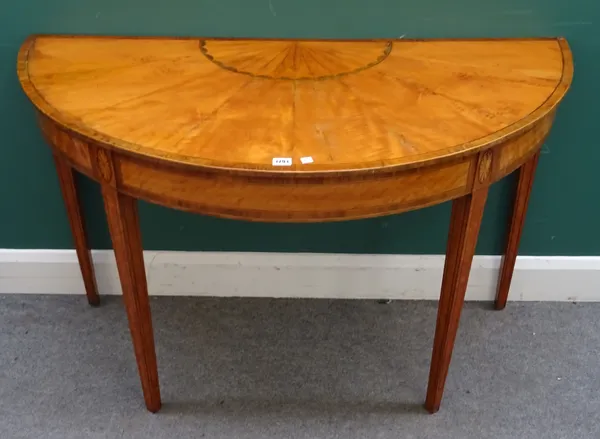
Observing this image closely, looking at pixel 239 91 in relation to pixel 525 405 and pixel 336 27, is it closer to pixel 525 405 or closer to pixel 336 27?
pixel 336 27

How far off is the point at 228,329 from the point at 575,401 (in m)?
0.81

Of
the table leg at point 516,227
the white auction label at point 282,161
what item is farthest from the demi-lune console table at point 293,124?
the table leg at point 516,227

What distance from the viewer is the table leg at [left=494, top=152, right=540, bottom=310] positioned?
1.59 meters

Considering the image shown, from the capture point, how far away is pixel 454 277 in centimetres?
132

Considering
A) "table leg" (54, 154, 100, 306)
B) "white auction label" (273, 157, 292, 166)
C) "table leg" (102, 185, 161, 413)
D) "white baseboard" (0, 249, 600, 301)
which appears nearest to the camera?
"white auction label" (273, 157, 292, 166)

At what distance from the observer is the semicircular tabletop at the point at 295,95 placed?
108cm

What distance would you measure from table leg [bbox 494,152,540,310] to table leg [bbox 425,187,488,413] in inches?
14.8

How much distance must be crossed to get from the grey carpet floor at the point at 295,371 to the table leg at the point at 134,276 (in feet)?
0.38

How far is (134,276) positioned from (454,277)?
23.4 inches

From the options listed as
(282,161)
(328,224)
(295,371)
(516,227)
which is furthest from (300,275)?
(282,161)

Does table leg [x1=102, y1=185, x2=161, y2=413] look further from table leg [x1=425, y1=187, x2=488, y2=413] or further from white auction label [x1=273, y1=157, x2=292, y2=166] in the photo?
table leg [x1=425, y1=187, x2=488, y2=413]

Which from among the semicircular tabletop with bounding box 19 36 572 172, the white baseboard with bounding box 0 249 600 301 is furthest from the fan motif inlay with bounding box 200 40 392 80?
the white baseboard with bounding box 0 249 600 301

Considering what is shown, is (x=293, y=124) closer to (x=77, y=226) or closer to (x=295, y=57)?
(x=295, y=57)

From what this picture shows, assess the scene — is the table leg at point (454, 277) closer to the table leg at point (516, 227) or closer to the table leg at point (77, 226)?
the table leg at point (516, 227)
